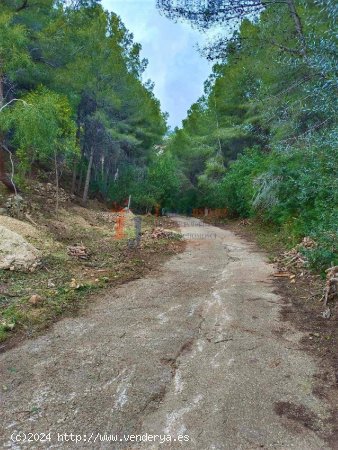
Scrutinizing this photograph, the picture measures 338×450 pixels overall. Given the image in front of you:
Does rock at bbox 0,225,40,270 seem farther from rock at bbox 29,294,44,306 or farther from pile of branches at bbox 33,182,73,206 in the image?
pile of branches at bbox 33,182,73,206

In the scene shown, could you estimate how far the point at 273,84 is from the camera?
330 inches

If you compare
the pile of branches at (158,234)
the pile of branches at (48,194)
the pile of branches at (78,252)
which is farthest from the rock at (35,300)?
the pile of branches at (48,194)

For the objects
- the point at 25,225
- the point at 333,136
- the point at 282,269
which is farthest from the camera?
the point at 25,225

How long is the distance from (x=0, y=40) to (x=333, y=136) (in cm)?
881

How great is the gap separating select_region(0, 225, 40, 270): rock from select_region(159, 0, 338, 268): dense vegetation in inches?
180

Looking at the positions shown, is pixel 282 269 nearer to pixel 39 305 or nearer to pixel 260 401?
pixel 260 401

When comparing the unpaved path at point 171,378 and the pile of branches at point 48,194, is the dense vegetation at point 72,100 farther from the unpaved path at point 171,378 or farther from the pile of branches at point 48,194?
the unpaved path at point 171,378

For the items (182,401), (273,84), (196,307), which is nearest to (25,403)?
(182,401)

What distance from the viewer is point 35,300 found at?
165 inches

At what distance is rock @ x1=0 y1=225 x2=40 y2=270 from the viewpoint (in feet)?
17.1

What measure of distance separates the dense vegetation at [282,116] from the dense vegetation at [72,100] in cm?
415

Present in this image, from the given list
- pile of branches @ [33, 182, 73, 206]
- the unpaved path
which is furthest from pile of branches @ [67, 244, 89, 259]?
pile of branches @ [33, 182, 73, 206]

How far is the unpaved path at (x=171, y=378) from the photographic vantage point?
2.20 meters

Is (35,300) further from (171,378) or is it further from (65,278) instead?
(171,378)
